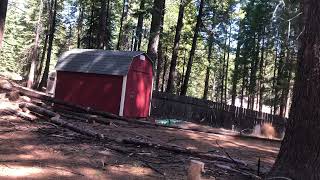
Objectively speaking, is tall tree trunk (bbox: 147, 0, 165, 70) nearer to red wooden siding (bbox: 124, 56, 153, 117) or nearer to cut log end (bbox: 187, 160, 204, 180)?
red wooden siding (bbox: 124, 56, 153, 117)

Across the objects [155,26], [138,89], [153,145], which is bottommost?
[153,145]

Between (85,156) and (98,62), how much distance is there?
10.2m

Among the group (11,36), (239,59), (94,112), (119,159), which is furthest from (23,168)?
(11,36)

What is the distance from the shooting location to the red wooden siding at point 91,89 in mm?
18250

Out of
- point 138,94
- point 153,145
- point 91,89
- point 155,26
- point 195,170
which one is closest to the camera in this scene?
point 195,170

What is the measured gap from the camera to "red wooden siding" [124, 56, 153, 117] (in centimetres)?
1854

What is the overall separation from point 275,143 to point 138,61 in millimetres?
6632

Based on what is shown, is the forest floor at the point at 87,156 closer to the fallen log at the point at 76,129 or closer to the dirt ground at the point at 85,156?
the dirt ground at the point at 85,156

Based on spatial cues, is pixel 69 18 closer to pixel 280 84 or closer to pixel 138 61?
pixel 280 84

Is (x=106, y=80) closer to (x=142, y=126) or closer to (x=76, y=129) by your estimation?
(x=142, y=126)

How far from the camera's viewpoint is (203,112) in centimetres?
2633

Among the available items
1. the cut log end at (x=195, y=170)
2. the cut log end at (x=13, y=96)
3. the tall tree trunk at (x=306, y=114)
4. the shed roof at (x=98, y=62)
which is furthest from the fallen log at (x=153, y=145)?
the shed roof at (x=98, y=62)

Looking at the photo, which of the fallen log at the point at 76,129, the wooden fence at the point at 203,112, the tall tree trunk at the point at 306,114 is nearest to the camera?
the tall tree trunk at the point at 306,114

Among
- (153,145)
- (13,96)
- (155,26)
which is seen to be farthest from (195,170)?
(155,26)
